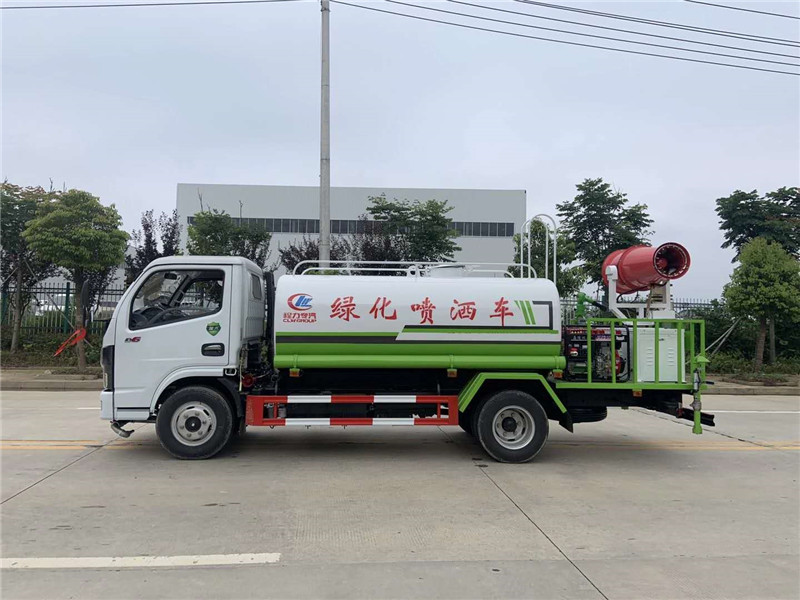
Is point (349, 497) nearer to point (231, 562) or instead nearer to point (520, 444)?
point (231, 562)

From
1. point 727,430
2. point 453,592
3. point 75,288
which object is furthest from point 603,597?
point 75,288

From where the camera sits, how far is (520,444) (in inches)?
288

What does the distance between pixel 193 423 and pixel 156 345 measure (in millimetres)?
1048

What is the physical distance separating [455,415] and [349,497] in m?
2.05

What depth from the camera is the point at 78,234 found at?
15367mm

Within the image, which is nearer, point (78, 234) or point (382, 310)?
point (382, 310)

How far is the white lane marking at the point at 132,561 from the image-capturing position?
416 centimetres

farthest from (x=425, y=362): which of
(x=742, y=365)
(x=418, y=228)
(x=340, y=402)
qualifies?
(x=742, y=365)

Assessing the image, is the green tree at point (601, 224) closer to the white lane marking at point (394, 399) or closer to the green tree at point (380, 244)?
the green tree at point (380, 244)

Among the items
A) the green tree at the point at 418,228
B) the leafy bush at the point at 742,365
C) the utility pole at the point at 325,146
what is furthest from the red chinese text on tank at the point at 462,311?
the leafy bush at the point at 742,365

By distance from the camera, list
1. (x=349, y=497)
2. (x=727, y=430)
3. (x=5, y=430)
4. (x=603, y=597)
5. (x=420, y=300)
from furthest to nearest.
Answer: (x=727, y=430) < (x=5, y=430) < (x=420, y=300) < (x=349, y=497) < (x=603, y=597)

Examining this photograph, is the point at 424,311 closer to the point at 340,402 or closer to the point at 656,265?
the point at 340,402

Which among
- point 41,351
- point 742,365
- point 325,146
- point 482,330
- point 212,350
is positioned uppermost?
point 325,146

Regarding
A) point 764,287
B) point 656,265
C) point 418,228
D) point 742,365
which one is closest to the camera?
point 656,265
